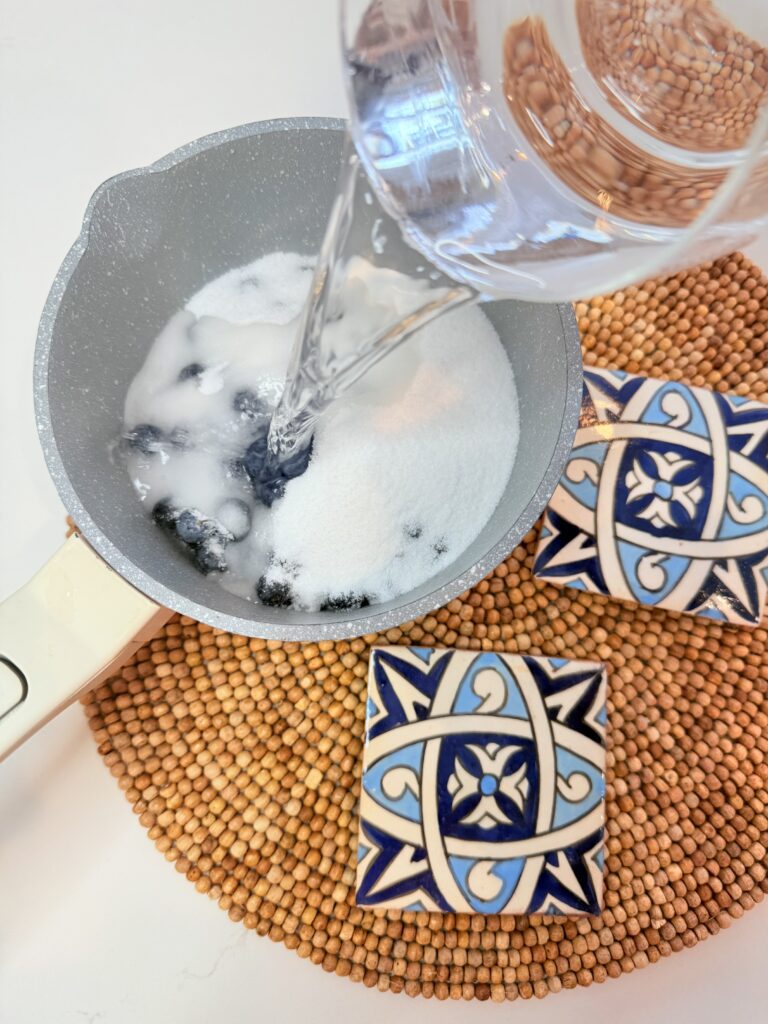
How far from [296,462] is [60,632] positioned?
173 mm

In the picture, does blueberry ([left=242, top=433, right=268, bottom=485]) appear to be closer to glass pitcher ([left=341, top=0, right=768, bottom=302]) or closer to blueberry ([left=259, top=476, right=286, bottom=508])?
blueberry ([left=259, top=476, right=286, bottom=508])

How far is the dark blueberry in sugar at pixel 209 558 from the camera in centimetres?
52

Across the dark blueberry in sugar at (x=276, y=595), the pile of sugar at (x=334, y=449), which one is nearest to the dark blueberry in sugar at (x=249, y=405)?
the pile of sugar at (x=334, y=449)

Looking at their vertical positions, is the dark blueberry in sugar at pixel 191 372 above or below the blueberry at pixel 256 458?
above

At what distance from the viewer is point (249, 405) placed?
21.5 inches

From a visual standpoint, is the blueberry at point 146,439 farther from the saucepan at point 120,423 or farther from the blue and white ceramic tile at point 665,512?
the blue and white ceramic tile at point 665,512

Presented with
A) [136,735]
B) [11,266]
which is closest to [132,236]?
[11,266]

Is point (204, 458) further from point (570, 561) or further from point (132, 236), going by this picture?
point (570, 561)

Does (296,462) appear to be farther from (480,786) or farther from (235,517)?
(480,786)

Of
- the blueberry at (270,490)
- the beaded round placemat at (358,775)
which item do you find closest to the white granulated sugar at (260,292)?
the blueberry at (270,490)

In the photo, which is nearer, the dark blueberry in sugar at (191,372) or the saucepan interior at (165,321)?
the saucepan interior at (165,321)

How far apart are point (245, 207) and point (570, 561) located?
327 mm

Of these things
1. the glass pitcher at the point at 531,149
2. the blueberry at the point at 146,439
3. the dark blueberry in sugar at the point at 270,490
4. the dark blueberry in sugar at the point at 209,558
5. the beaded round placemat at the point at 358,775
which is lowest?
the beaded round placemat at the point at 358,775

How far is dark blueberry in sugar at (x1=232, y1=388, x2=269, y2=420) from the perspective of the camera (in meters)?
0.55
